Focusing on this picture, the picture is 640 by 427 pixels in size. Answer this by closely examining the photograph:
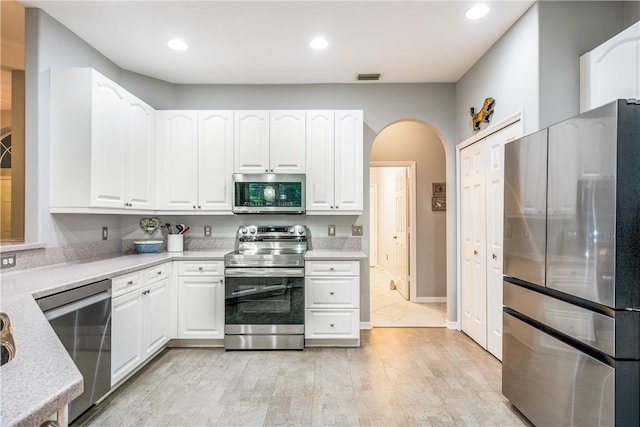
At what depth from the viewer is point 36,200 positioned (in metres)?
2.55

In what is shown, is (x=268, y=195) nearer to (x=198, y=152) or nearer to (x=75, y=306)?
(x=198, y=152)

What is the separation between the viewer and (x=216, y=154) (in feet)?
11.9

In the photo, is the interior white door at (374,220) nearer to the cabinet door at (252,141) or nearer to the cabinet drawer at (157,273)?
the cabinet door at (252,141)

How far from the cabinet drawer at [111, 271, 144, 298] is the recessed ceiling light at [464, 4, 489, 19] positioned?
3135 mm

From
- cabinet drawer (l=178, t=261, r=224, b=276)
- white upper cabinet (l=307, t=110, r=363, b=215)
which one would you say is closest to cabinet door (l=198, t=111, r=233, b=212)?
cabinet drawer (l=178, t=261, r=224, b=276)

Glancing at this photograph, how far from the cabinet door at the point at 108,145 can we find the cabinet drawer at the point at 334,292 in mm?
1868

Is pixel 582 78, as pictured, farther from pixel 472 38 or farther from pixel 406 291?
pixel 406 291

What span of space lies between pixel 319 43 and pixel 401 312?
336 centimetres

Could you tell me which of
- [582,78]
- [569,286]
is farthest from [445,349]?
[582,78]

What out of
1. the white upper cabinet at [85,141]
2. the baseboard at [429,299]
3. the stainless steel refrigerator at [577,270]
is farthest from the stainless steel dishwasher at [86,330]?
the baseboard at [429,299]

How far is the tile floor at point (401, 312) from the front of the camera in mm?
4148

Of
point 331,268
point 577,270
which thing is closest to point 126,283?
point 331,268

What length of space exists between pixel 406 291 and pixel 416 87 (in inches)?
118

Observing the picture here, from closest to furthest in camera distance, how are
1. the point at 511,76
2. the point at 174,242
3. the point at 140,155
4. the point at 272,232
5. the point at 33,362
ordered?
1. the point at 33,362
2. the point at 511,76
3. the point at 140,155
4. the point at 174,242
5. the point at 272,232
